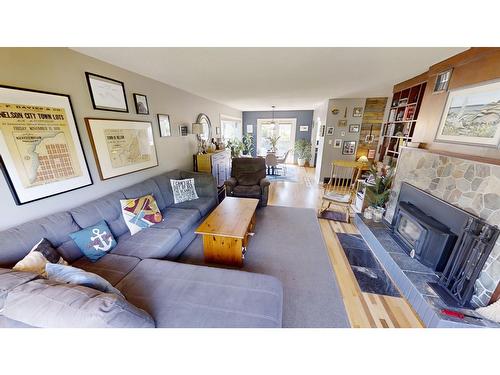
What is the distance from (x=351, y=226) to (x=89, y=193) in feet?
11.4

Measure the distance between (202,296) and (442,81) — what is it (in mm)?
3011

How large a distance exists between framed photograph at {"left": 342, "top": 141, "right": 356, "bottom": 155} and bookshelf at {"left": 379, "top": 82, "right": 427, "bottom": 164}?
25.2 inches

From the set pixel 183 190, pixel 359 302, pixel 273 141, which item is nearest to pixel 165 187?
pixel 183 190

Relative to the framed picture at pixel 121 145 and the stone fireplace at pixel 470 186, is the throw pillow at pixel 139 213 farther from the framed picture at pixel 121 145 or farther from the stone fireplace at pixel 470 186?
the stone fireplace at pixel 470 186

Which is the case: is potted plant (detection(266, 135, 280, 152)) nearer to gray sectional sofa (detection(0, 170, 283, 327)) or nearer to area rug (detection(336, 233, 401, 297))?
area rug (detection(336, 233, 401, 297))

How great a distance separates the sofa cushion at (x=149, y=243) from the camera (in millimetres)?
1602

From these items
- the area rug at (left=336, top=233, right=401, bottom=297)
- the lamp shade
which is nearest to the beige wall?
the lamp shade

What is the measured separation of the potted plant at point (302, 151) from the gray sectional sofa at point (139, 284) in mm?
6066

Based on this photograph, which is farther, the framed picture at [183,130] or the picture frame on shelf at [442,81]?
the framed picture at [183,130]

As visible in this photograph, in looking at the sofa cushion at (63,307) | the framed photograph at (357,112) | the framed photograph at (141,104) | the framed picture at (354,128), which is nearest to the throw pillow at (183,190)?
the framed photograph at (141,104)

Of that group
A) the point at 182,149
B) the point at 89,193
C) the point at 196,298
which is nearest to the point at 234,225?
the point at 196,298

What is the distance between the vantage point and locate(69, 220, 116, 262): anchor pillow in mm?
1478
